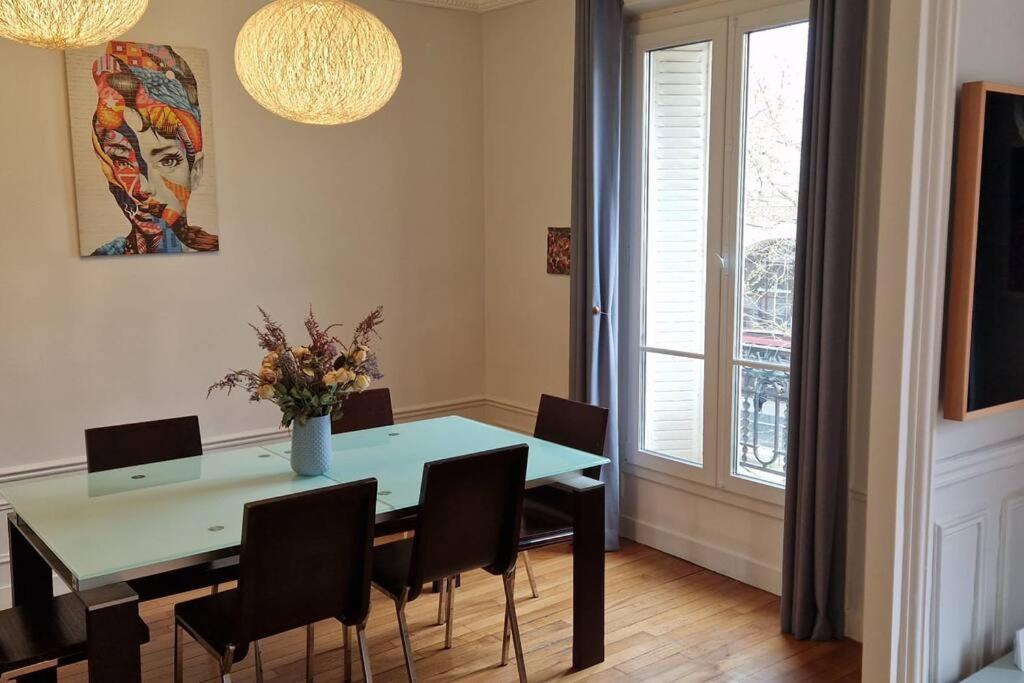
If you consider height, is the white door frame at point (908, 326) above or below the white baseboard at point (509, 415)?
above

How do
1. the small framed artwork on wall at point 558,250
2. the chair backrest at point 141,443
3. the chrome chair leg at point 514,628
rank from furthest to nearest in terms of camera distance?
the small framed artwork on wall at point 558,250 < the chair backrest at point 141,443 < the chrome chair leg at point 514,628

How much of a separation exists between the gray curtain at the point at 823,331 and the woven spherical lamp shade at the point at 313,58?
1.62 meters

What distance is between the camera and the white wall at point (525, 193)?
489 cm

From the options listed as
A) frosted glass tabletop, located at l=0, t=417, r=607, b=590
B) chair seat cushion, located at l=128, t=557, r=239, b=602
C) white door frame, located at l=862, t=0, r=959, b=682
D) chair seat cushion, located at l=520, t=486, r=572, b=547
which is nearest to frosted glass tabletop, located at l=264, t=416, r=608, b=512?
frosted glass tabletop, located at l=0, t=417, r=607, b=590

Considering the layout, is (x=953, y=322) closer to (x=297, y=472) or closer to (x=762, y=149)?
(x=762, y=149)

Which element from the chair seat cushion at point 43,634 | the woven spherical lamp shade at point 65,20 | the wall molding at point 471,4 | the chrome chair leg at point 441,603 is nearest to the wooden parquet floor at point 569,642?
the chrome chair leg at point 441,603

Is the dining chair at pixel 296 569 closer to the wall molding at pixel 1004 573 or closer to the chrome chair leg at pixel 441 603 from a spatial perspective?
the chrome chair leg at pixel 441 603

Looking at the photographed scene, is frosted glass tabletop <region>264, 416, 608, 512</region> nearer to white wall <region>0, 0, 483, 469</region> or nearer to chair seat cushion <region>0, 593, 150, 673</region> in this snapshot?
chair seat cushion <region>0, 593, 150, 673</region>

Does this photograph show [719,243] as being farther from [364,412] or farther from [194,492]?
[194,492]

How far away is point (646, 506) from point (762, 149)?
1.85 m

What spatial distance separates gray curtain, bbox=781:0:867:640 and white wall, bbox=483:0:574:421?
1.51 m

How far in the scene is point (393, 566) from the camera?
3.29 m

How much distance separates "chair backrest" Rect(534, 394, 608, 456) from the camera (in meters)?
3.85

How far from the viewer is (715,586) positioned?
14.0 feet
